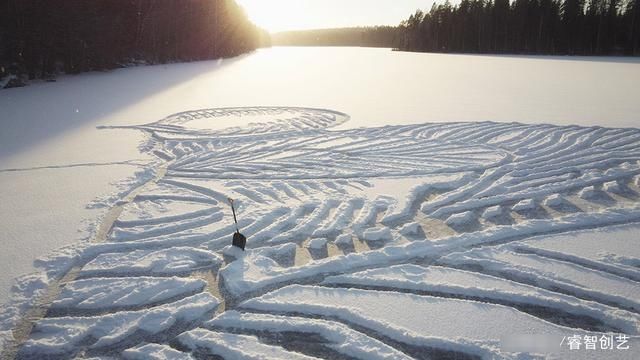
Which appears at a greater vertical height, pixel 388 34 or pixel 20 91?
pixel 388 34

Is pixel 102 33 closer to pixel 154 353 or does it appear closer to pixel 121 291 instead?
pixel 121 291

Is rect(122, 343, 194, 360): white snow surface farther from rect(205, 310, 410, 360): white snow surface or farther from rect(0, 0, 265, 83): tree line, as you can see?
rect(0, 0, 265, 83): tree line

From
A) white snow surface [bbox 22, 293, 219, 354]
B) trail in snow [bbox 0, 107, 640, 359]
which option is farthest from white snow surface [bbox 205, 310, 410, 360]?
white snow surface [bbox 22, 293, 219, 354]

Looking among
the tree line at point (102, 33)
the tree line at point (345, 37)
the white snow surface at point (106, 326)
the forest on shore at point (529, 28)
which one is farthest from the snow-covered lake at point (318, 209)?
the tree line at point (345, 37)

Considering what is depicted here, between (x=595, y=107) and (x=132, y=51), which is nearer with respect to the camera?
(x=595, y=107)

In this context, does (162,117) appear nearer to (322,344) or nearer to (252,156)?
(252,156)

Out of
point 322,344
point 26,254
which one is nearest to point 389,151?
point 322,344
